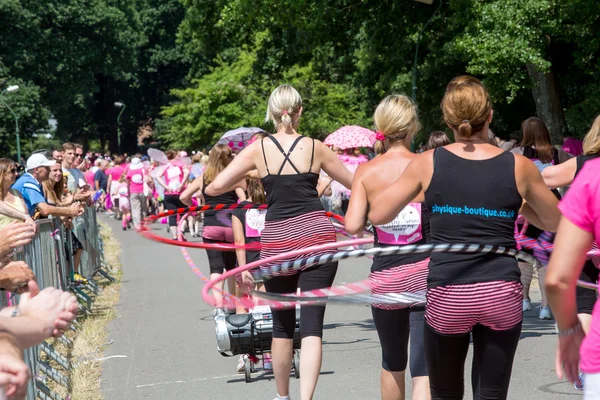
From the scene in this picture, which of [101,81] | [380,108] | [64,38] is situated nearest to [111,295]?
[380,108]

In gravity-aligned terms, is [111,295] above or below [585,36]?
below

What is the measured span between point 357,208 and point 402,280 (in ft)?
1.80

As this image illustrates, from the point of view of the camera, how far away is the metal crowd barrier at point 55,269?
23.6 ft

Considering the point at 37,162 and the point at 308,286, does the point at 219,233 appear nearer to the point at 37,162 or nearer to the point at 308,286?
the point at 37,162

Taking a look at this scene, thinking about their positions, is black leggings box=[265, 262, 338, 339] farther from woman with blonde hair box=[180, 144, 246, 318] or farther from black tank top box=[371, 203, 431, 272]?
woman with blonde hair box=[180, 144, 246, 318]

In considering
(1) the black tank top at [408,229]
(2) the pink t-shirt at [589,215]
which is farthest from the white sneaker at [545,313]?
(2) the pink t-shirt at [589,215]

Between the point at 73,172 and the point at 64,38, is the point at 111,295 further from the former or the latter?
the point at 64,38

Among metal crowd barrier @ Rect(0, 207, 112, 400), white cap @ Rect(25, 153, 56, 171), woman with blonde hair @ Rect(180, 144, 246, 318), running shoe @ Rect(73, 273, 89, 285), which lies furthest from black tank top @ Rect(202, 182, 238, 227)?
running shoe @ Rect(73, 273, 89, 285)

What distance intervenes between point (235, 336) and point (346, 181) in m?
1.87

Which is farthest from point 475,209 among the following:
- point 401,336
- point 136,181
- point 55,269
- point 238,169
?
point 136,181

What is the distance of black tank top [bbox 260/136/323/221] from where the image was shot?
6.33 m

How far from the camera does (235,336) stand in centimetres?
769

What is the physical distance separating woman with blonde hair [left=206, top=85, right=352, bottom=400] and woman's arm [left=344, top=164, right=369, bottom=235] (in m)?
1.10

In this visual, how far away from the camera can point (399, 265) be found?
545 cm
